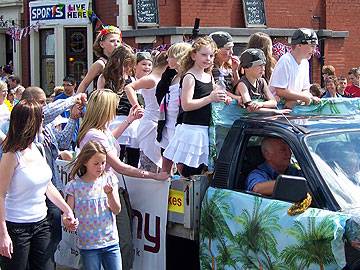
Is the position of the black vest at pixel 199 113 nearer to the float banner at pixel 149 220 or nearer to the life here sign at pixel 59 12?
the float banner at pixel 149 220

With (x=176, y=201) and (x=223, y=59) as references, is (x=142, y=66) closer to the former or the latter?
(x=223, y=59)

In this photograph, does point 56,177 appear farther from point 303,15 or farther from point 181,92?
point 303,15

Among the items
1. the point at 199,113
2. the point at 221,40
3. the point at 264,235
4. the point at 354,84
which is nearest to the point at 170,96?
the point at 199,113

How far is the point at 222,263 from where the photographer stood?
16.7 ft

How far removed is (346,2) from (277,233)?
13.9 m

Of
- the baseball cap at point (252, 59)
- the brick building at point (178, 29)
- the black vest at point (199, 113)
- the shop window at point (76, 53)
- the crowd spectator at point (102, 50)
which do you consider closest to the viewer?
the black vest at point (199, 113)

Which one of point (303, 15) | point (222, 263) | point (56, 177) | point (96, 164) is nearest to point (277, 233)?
point (222, 263)

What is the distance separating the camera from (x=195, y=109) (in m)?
5.71

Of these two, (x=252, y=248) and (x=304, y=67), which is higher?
(x=304, y=67)

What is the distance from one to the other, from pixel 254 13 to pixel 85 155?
11.6 m

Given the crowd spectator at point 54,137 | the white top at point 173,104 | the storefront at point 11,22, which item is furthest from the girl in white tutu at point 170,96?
the storefront at point 11,22

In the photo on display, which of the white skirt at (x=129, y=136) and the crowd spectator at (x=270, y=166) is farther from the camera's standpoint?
the white skirt at (x=129, y=136)

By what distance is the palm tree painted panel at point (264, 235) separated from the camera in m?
4.31

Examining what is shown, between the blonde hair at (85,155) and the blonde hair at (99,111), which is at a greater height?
the blonde hair at (99,111)
